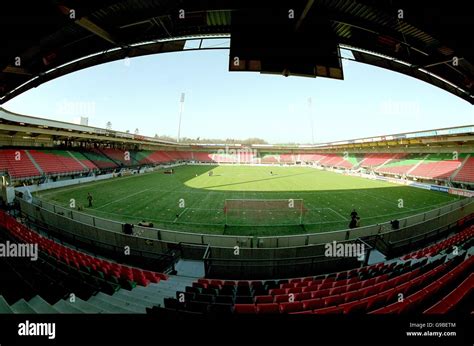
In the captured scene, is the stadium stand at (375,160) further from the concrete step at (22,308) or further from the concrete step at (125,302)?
the concrete step at (22,308)

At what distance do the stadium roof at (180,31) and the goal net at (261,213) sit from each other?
40.7ft

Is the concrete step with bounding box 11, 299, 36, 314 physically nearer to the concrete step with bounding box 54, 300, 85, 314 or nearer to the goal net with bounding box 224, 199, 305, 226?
the concrete step with bounding box 54, 300, 85, 314

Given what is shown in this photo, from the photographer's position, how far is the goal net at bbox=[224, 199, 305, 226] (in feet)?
58.2

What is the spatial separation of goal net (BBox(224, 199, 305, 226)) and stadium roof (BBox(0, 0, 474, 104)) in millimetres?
12420

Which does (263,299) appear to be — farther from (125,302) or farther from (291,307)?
(125,302)

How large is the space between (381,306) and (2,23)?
9799 mm

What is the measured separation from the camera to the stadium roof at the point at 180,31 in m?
4.45

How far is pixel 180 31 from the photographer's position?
21.2 feet

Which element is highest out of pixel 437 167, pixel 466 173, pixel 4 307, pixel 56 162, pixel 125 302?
pixel 437 167

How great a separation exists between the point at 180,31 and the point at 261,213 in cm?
1594

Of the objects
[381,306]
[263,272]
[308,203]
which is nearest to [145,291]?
[263,272]

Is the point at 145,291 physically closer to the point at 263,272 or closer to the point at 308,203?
the point at 263,272

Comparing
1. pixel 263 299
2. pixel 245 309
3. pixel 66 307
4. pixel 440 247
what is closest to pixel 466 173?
pixel 440 247

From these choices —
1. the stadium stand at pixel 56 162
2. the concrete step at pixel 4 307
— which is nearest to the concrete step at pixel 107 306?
the concrete step at pixel 4 307
